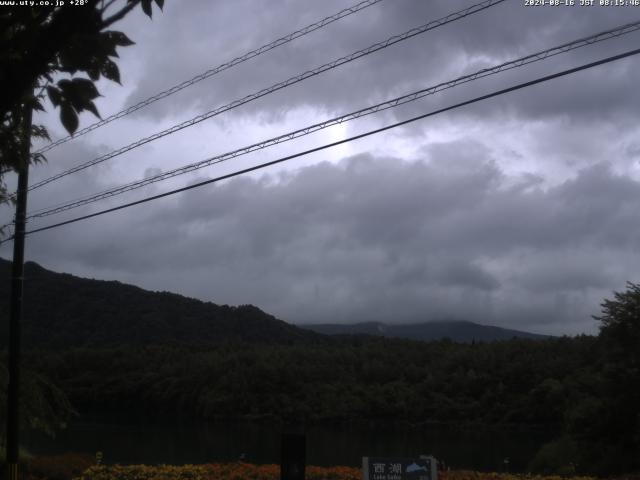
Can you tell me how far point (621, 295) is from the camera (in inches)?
925

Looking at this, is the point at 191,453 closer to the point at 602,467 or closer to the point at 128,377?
the point at 602,467

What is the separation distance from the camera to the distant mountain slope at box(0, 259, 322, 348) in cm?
7156

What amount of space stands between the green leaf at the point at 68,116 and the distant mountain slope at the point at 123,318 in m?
64.6

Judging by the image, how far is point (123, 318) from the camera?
81.2 meters

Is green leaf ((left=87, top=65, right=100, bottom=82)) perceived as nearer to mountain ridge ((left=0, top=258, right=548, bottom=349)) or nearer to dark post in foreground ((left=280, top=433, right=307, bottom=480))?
dark post in foreground ((left=280, top=433, right=307, bottom=480))

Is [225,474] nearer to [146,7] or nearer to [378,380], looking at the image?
[146,7]

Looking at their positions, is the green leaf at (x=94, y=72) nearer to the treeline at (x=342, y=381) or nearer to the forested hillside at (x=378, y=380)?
the forested hillside at (x=378, y=380)

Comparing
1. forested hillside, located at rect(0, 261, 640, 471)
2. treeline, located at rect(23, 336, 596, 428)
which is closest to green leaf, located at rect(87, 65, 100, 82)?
Answer: forested hillside, located at rect(0, 261, 640, 471)

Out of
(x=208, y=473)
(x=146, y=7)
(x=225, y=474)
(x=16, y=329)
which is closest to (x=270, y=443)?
(x=208, y=473)

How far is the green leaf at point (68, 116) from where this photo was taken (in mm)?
4055

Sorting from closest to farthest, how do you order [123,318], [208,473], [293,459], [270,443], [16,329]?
[293,459], [16,329], [208,473], [270,443], [123,318]

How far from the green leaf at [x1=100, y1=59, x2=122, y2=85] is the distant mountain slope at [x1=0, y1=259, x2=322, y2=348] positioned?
212ft

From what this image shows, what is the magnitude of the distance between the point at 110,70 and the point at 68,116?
370 millimetres

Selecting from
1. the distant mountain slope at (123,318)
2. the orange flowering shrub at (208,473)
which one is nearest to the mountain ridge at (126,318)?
the distant mountain slope at (123,318)
